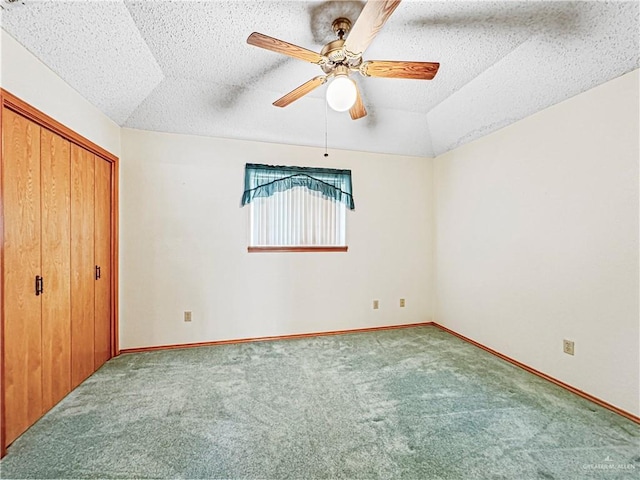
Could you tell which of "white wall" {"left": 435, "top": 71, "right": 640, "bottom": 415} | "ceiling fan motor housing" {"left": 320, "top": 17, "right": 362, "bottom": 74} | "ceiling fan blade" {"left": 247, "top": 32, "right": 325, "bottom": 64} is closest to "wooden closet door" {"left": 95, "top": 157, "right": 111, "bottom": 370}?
"ceiling fan blade" {"left": 247, "top": 32, "right": 325, "bottom": 64}

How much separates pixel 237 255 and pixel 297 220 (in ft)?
2.66

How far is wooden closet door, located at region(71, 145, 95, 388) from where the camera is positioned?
226 centimetres

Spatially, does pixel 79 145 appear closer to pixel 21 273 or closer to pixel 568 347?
pixel 21 273

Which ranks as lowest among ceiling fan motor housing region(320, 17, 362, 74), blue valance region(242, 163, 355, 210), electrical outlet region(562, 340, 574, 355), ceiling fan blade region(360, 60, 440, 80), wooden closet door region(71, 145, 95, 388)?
electrical outlet region(562, 340, 574, 355)

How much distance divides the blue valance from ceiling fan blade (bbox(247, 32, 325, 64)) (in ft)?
5.83

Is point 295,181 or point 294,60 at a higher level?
point 294,60

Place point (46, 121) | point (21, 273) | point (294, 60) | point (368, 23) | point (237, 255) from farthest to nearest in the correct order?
point (237, 255), point (294, 60), point (46, 121), point (21, 273), point (368, 23)

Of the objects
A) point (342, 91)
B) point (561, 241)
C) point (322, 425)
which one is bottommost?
point (322, 425)

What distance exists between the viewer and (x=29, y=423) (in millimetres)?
1799

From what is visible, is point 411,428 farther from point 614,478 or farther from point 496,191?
point 496,191

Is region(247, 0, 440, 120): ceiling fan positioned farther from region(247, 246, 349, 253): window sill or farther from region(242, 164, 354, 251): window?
region(247, 246, 349, 253): window sill

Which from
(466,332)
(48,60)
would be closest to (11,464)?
(48,60)

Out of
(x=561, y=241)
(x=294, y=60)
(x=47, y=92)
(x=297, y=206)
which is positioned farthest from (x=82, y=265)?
(x=561, y=241)

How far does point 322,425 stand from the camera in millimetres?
1846
